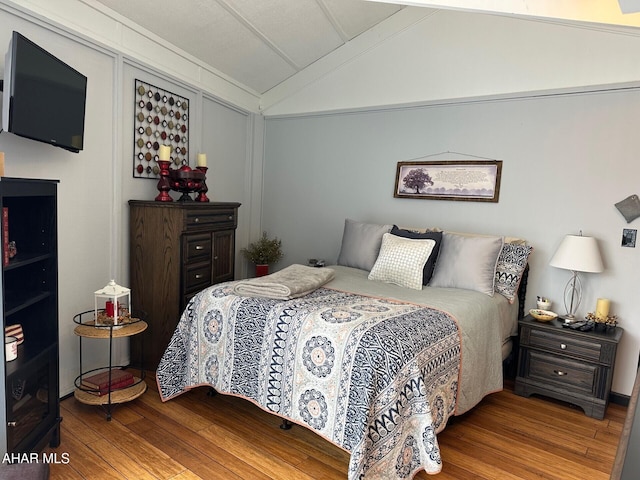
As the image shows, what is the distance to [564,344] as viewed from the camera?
2.92 meters

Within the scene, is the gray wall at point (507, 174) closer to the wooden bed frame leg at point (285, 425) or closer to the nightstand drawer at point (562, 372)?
the nightstand drawer at point (562, 372)

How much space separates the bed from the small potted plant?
4.55 feet

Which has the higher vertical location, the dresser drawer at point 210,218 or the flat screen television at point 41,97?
the flat screen television at point 41,97

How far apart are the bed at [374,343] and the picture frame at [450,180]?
540 millimetres

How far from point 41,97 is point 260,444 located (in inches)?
82.7

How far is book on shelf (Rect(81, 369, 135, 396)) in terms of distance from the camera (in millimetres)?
2605

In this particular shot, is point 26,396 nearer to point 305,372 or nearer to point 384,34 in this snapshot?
point 305,372

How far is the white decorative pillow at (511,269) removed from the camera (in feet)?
10.3

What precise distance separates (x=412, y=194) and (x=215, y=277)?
6.07 feet

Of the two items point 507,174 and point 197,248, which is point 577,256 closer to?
point 507,174

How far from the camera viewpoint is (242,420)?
257cm

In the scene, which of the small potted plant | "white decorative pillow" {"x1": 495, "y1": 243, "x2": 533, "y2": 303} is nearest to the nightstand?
"white decorative pillow" {"x1": 495, "y1": 243, "x2": 533, "y2": 303}

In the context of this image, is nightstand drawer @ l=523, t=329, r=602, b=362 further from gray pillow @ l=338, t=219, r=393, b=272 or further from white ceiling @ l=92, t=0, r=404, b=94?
white ceiling @ l=92, t=0, r=404, b=94

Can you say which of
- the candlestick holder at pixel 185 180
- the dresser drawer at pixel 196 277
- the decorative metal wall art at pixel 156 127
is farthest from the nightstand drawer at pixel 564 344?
the decorative metal wall art at pixel 156 127
